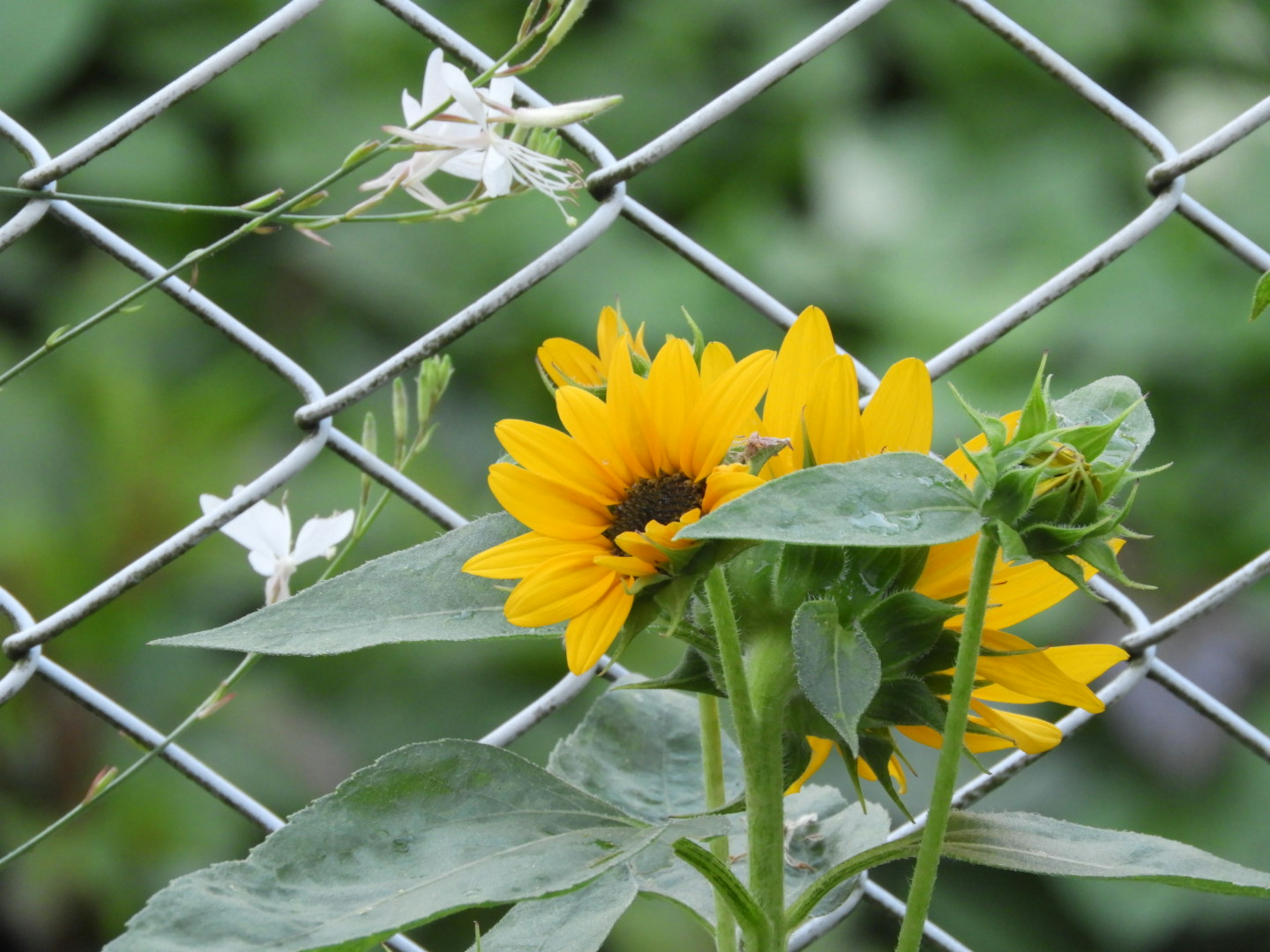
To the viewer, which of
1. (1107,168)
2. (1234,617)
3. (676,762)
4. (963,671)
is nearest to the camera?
(963,671)

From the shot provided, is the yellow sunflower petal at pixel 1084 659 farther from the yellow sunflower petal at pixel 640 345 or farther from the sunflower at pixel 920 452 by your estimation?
the yellow sunflower petal at pixel 640 345

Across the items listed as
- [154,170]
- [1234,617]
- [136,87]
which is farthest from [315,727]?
[1234,617]

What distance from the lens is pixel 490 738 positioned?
1.50 ft

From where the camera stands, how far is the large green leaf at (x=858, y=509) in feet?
0.79

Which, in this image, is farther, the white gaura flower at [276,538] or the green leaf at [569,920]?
the white gaura flower at [276,538]

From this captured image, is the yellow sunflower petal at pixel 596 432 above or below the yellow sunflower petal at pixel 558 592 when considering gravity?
above

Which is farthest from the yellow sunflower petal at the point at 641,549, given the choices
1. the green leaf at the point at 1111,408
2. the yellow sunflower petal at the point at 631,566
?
the green leaf at the point at 1111,408

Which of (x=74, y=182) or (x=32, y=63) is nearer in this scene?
(x=32, y=63)

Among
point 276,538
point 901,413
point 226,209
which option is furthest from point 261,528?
point 901,413

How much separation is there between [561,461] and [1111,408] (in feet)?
0.46

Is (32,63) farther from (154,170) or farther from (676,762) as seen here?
(676,762)

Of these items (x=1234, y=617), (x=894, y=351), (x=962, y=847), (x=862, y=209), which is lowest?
(x=962, y=847)

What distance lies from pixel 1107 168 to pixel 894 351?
345 mm

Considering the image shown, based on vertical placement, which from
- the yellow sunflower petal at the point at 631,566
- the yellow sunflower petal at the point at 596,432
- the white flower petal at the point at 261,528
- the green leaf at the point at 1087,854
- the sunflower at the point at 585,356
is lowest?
the green leaf at the point at 1087,854
